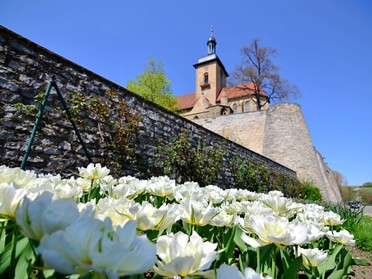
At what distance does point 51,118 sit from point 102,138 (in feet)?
2.59

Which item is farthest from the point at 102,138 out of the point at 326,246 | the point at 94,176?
the point at 326,246

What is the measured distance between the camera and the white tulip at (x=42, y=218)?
1.39 ft

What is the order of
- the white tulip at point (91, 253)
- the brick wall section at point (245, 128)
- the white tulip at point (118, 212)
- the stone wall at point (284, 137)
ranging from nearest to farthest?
the white tulip at point (91, 253), the white tulip at point (118, 212), the stone wall at point (284, 137), the brick wall section at point (245, 128)

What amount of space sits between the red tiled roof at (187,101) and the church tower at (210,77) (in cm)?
105

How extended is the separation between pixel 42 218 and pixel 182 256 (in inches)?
10.9

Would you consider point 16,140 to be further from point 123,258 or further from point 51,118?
point 123,258

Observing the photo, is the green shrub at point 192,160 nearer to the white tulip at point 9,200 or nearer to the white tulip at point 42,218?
the white tulip at point 9,200

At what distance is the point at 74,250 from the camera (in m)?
0.37

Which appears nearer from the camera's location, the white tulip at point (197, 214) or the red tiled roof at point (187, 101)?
the white tulip at point (197, 214)

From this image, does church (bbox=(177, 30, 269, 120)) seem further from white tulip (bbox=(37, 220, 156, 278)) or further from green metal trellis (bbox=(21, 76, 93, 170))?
white tulip (bbox=(37, 220, 156, 278))

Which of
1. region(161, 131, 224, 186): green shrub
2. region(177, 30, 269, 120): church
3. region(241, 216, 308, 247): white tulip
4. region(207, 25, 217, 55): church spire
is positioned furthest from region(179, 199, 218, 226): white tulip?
region(207, 25, 217, 55): church spire

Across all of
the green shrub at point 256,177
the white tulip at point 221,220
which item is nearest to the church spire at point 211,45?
the green shrub at point 256,177

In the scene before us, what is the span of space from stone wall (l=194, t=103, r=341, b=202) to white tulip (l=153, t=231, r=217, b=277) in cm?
1724

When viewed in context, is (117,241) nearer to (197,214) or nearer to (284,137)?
(197,214)
